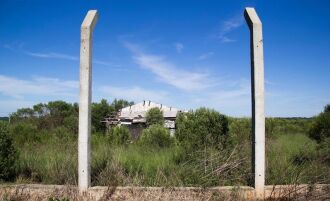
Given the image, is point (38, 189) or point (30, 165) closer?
point (38, 189)

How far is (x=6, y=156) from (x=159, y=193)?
3096 mm

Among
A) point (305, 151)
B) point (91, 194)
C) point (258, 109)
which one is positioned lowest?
point (91, 194)

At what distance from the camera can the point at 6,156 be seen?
20.6 ft

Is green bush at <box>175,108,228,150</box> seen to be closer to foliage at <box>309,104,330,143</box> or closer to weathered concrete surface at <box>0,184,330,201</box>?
weathered concrete surface at <box>0,184,330,201</box>

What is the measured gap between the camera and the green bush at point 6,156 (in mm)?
6136

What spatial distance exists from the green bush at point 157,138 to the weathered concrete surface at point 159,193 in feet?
18.5

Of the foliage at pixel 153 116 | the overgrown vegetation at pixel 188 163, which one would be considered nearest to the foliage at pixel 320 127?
the overgrown vegetation at pixel 188 163

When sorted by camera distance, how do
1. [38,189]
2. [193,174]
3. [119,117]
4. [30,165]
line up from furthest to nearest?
[119,117] → [30,165] → [193,174] → [38,189]

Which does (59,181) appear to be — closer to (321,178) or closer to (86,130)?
(86,130)

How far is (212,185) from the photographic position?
5590mm

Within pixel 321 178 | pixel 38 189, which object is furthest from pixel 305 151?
pixel 38 189

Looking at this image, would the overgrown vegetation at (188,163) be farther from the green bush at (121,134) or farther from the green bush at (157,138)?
the green bush at (121,134)

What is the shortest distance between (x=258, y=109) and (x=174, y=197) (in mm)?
1931

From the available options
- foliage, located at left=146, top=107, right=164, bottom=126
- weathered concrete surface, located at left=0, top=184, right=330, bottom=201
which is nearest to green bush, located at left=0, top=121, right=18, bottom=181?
weathered concrete surface, located at left=0, top=184, right=330, bottom=201
